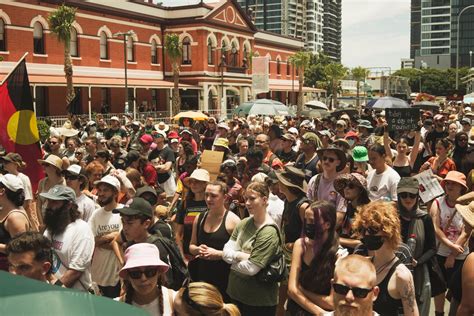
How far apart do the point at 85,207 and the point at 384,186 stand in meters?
3.45

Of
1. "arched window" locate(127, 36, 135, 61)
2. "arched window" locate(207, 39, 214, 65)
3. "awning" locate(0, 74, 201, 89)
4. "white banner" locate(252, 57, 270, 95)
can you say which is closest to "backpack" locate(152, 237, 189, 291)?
"white banner" locate(252, 57, 270, 95)

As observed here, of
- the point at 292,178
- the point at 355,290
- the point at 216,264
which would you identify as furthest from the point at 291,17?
the point at 355,290

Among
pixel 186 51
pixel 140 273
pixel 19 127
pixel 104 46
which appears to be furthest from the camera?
pixel 186 51

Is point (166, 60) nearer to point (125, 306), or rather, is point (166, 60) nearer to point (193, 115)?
point (193, 115)

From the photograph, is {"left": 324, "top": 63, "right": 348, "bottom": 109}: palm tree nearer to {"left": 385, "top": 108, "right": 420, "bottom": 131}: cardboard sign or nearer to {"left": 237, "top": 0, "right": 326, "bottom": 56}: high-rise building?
{"left": 385, "top": 108, "right": 420, "bottom": 131}: cardboard sign

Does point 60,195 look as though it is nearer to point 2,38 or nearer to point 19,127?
point 19,127

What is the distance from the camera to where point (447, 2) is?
172 meters

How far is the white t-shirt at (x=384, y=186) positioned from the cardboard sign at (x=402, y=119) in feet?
10.8

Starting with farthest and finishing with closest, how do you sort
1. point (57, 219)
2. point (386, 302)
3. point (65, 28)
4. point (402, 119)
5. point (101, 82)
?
1. point (101, 82)
2. point (65, 28)
3. point (402, 119)
4. point (57, 219)
5. point (386, 302)

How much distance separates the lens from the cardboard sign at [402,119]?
952 cm

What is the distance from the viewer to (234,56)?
5016 centimetres

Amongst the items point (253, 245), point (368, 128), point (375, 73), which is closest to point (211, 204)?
point (253, 245)

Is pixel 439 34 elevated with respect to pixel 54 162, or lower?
elevated

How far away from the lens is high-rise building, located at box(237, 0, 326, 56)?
597 ft
